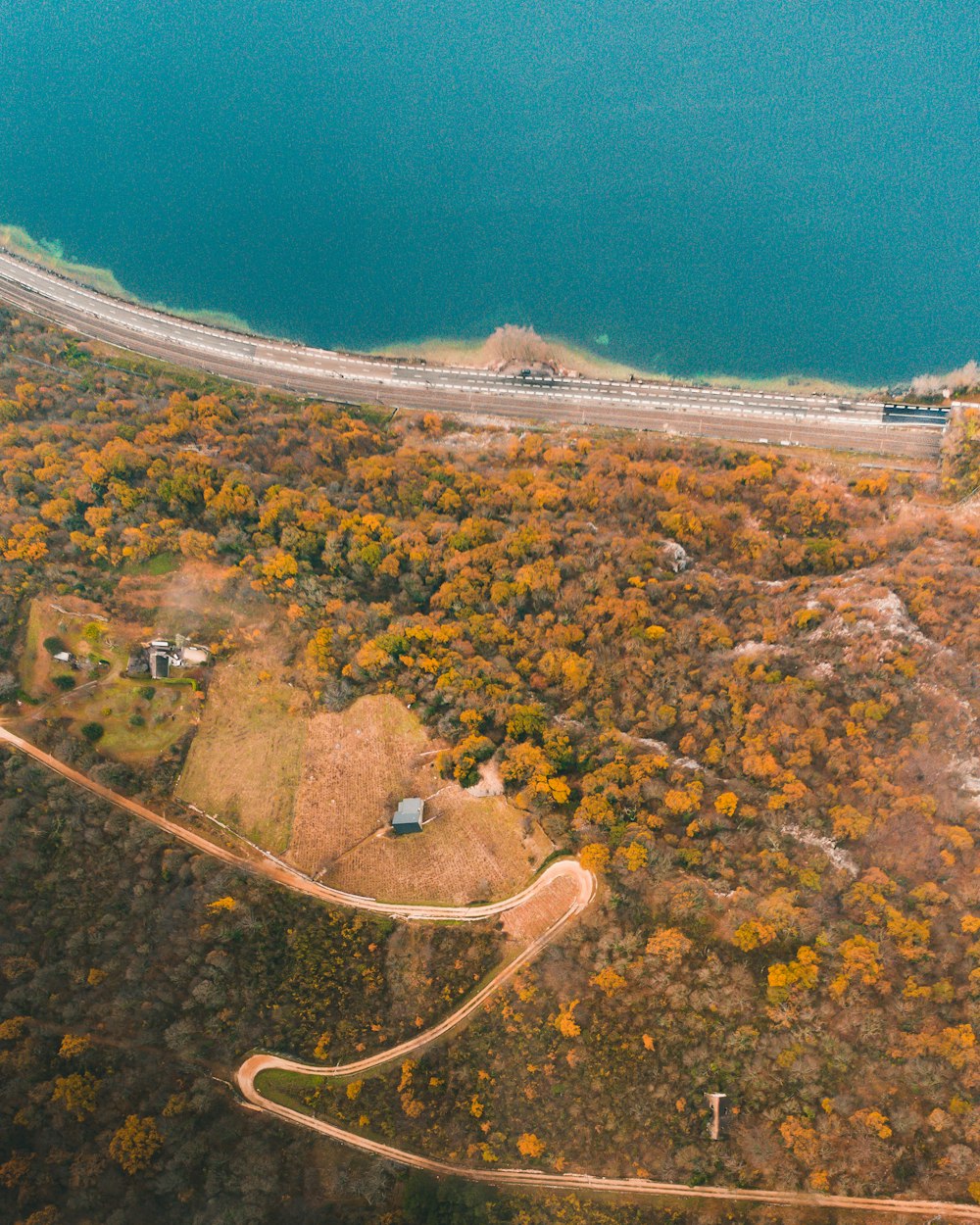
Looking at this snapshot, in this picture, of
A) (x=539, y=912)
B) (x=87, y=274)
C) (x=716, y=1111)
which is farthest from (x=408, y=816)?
(x=87, y=274)

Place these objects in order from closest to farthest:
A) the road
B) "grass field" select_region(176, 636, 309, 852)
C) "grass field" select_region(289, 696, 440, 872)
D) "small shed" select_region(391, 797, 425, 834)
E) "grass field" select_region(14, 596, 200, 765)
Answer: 1. "small shed" select_region(391, 797, 425, 834)
2. "grass field" select_region(289, 696, 440, 872)
3. "grass field" select_region(176, 636, 309, 852)
4. "grass field" select_region(14, 596, 200, 765)
5. the road

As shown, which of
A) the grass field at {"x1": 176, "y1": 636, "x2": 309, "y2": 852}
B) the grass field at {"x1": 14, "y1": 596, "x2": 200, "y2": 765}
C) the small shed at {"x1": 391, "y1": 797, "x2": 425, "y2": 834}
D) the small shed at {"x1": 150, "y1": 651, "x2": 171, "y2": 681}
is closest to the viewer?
the small shed at {"x1": 391, "y1": 797, "x2": 425, "y2": 834}

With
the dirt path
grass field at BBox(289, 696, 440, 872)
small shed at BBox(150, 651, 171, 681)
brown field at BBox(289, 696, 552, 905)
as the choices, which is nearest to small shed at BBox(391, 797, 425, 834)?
brown field at BBox(289, 696, 552, 905)

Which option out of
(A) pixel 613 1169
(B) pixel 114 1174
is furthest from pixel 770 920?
(B) pixel 114 1174

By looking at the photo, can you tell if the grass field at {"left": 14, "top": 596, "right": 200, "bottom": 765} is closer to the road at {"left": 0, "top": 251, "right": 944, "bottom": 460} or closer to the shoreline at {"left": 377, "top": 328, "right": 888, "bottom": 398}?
the road at {"left": 0, "top": 251, "right": 944, "bottom": 460}

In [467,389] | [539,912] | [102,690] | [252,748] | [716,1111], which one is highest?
[467,389]

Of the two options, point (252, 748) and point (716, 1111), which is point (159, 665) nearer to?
point (252, 748)

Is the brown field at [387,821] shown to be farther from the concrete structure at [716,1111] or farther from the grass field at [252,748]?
the concrete structure at [716,1111]
